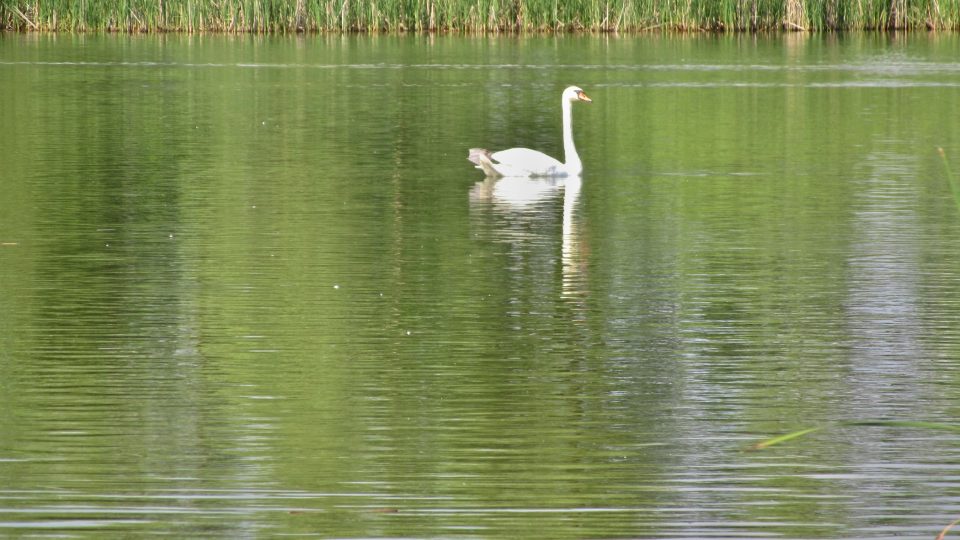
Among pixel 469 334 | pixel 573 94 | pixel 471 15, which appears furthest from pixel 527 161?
pixel 471 15

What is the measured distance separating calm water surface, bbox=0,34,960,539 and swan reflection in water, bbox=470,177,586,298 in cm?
6

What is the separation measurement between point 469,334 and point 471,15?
33.9m

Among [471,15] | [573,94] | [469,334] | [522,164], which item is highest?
[471,15]

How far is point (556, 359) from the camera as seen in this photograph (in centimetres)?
904

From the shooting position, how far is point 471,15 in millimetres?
43000

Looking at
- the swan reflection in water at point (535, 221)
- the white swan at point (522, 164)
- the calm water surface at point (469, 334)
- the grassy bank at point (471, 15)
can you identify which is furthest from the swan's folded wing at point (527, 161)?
the grassy bank at point (471, 15)

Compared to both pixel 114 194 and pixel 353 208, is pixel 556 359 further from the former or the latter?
pixel 114 194

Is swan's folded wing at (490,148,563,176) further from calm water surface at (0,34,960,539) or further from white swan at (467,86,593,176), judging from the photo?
calm water surface at (0,34,960,539)

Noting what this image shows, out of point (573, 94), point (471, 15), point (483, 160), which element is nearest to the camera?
point (483, 160)

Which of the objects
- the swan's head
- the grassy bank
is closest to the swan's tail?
the swan's head

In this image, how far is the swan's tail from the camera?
17.9m

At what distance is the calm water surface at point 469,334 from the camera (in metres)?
6.45

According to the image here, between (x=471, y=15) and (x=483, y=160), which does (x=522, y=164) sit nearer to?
(x=483, y=160)

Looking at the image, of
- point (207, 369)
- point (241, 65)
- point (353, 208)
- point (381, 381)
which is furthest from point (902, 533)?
point (241, 65)
